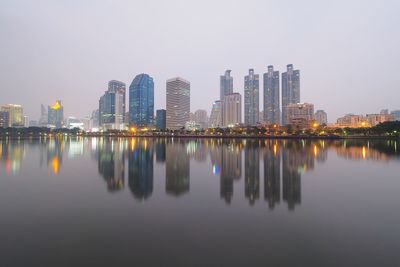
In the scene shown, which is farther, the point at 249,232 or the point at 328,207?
the point at 328,207

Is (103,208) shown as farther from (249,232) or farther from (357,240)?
(357,240)

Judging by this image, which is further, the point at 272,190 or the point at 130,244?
the point at 272,190

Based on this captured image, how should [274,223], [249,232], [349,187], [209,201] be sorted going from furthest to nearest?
[349,187] → [209,201] → [274,223] → [249,232]

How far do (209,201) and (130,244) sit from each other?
6.39 meters

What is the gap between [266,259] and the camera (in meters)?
7.37

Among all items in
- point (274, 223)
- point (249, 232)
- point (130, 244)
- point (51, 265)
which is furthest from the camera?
point (274, 223)

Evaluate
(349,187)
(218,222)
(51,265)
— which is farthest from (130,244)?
(349,187)

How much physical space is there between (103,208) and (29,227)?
3351 mm

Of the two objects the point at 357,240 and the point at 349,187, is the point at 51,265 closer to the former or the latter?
the point at 357,240

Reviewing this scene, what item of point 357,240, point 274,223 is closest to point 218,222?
point 274,223

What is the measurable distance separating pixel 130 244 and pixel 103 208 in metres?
5.01

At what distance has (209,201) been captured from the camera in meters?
14.0

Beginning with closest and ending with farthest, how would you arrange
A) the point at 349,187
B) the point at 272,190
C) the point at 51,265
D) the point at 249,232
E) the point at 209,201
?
the point at 51,265 < the point at 249,232 < the point at 209,201 < the point at 272,190 < the point at 349,187

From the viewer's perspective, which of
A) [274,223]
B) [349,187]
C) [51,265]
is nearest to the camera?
[51,265]
